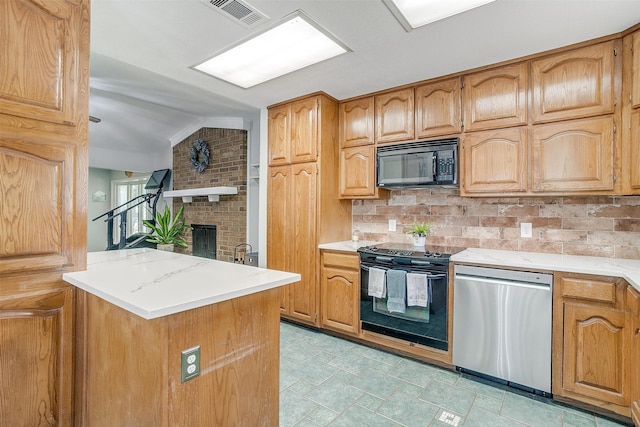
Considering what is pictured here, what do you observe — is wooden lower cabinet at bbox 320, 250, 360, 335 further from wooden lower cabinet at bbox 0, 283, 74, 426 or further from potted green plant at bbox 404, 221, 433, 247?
wooden lower cabinet at bbox 0, 283, 74, 426

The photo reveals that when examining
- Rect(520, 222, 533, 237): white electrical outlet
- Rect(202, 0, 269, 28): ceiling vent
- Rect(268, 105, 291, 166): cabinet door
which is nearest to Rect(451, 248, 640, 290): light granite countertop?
Rect(520, 222, 533, 237): white electrical outlet

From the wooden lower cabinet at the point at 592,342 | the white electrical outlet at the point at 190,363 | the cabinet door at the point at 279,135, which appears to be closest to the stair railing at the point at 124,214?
the cabinet door at the point at 279,135

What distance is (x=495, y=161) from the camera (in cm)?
258

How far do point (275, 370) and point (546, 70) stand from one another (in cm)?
273

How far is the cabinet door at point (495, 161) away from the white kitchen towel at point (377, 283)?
1.01 meters

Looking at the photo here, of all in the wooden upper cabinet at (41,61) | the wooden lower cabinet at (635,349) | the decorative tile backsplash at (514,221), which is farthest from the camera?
the decorative tile backsplash at (514,221)

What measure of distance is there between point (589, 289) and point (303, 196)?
2.39 meters

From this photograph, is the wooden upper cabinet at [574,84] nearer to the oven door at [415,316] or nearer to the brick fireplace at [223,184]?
the oven door at [415,316]

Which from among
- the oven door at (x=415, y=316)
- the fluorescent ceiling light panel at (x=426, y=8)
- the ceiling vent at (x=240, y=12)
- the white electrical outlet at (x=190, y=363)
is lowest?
the oven door at (x=415, y=316)

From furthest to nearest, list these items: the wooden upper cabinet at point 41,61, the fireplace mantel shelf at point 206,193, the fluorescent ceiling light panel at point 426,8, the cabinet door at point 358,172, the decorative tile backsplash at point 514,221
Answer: the fireplace mantel shelf at point 206,193 < the cabinet door at point 358,172 < the decorative tile backsplash at point 514,221 < the fluorescent ceiling light panel at point 426,8 < the wooden upper cabinet at point 41,61

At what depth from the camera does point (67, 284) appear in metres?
1.60

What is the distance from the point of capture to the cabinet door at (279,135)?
3527mm

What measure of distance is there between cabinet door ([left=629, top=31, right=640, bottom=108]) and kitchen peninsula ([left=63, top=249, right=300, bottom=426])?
2.42 m

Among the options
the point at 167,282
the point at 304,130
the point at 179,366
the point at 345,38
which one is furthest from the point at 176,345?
the point at 304,130
